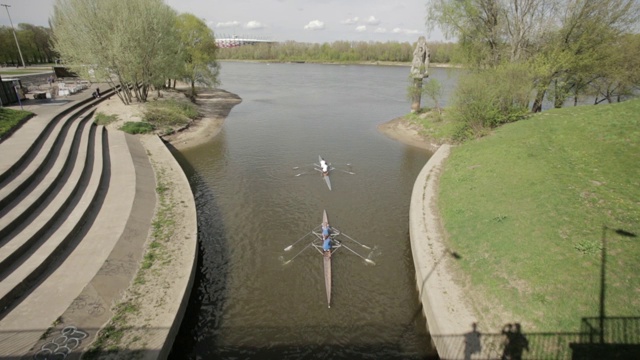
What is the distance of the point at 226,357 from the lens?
35.9 ft

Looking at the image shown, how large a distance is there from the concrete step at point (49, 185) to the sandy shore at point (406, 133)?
1187 inches

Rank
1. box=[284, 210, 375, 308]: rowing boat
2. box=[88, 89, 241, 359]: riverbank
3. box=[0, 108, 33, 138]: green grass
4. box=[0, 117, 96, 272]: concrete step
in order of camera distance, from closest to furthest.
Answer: box=[88, 89, 241, 359]: riverbank
box=[0, 117, 96, 272]: concrete step
box=[284, 210, 375, 308]: rowing boat
box=[0, 108, 33, 138]: green grass

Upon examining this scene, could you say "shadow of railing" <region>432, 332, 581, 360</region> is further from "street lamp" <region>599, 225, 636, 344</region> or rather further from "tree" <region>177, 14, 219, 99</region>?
"tree" <region>177, 14, 219, 99</region>

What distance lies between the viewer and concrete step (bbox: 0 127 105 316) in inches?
423

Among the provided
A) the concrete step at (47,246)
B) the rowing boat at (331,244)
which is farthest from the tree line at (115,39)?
the rowing boat at (331,244)

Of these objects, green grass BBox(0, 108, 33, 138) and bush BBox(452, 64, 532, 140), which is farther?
bush BBox(452, 64, 532, 140)

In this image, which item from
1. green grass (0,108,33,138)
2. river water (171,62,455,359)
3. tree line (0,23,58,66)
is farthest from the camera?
tree line (0,23,58,66)

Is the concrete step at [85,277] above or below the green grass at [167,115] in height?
below

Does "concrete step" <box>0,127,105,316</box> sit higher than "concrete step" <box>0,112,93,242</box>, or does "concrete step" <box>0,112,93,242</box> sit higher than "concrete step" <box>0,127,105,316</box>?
"concrete step" <box>0,112,93,242</box>

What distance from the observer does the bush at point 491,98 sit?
1144 inches

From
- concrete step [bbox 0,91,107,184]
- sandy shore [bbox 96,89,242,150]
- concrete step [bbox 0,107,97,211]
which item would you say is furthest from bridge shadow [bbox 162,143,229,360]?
sandy shore [bbox 96,89,242,150]

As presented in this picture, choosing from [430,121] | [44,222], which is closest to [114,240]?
[44,222]

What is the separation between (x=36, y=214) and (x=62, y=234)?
216 centimetres

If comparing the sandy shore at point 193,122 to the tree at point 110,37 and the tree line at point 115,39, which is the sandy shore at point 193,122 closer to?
the tree line at point 115,39
